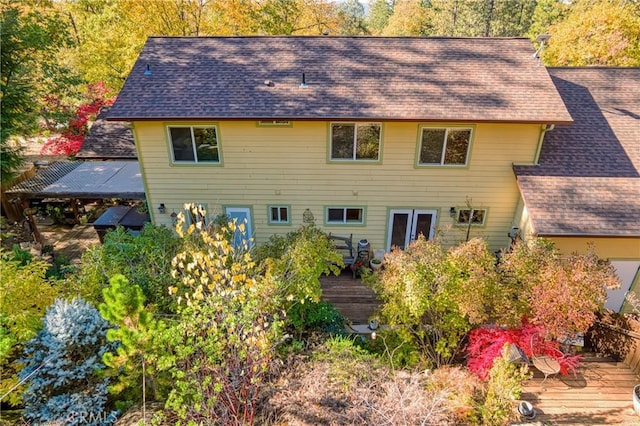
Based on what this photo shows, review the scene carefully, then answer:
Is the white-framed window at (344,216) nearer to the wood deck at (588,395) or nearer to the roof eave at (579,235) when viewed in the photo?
the roof eave at (579,235)

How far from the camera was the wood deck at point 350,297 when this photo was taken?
34.5 ft

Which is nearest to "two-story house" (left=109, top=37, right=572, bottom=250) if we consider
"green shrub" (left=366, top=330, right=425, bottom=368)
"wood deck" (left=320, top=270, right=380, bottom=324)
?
"wood deck" (left=320, top=270, right=380, bottom=324)

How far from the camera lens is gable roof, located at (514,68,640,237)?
9.75 m

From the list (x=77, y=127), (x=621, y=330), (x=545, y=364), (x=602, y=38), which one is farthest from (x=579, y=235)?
(x=77, y=127)

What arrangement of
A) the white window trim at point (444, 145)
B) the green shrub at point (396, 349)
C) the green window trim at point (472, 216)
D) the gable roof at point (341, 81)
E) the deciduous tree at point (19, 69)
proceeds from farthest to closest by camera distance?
1. the deciduous tree at point (19, 69)
2. the green window trim at point (472, 216)
3. the white window trim at point (444, 145)
4. the gable roof at point (341, 81)
5. the green shrub at point (396, 349)

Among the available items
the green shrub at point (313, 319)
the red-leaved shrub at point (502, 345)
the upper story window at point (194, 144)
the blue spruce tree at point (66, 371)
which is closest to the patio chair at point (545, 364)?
the red-leaved shrub at point (502, 345)

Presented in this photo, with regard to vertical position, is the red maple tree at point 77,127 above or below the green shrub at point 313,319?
above

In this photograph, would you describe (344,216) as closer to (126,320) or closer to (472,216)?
(472,216)

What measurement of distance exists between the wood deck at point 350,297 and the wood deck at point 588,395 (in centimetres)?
432

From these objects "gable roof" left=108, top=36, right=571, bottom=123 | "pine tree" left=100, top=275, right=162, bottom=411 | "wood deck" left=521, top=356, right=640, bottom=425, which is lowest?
"wood deck" left=521, top=356, right=640, bottom=425

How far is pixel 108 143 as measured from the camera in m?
16.5

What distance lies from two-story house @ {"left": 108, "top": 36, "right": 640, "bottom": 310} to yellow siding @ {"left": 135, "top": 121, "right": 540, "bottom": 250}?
0.04 m

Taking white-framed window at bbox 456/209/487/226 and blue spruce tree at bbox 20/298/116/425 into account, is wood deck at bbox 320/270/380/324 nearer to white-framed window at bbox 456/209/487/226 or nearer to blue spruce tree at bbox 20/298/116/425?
white-framed window at bbox 456/209/487/226

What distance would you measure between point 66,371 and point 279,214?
724cm
